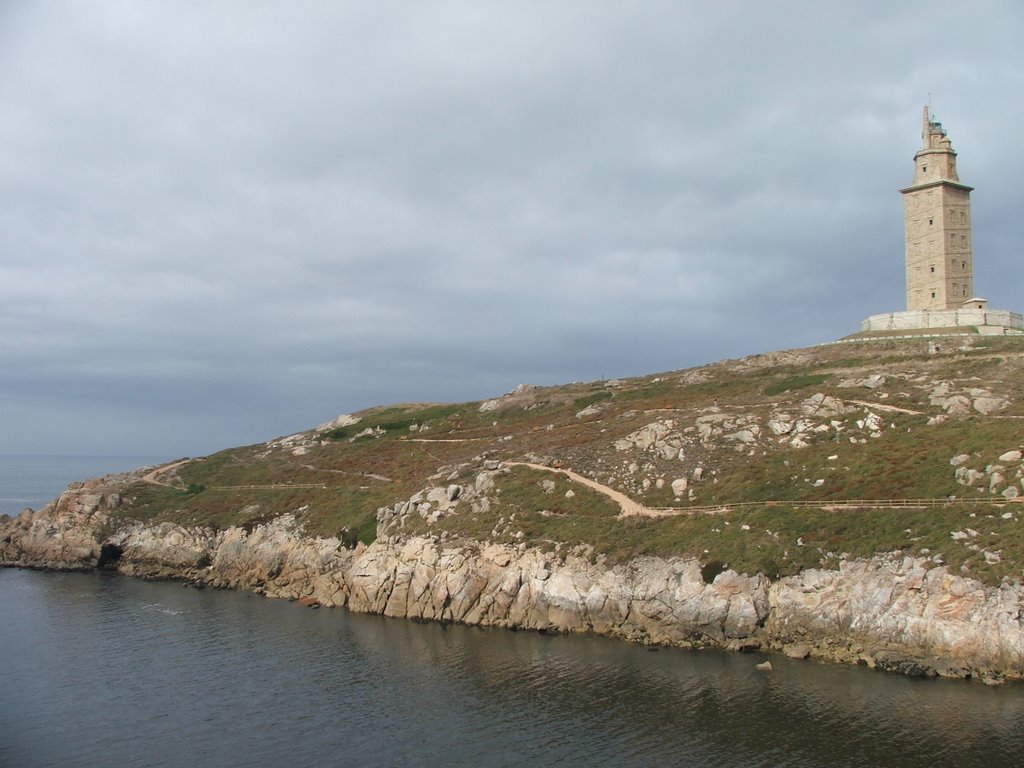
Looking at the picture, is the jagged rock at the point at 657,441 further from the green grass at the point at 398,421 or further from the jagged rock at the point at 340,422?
the jagged rock at the point at 340,422

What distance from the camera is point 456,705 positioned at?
146 feet

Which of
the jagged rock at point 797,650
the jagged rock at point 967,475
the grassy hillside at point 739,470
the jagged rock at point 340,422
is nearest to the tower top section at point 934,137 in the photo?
Answer: the grassy hillside at point 739,470

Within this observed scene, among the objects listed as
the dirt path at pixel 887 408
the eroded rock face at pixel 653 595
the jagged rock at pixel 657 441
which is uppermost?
the dirt path at pixel 887 408

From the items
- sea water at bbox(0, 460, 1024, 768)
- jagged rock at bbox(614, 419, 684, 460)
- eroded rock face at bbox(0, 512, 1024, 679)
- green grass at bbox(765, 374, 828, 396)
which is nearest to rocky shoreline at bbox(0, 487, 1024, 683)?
eroded rock face at bbox(0, 512, 1024, 679)

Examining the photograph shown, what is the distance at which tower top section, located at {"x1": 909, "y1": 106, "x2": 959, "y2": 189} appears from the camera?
308 feet

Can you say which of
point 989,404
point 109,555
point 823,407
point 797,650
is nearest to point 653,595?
point 797,650

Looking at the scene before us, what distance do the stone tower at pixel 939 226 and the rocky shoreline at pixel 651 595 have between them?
58.2 metres

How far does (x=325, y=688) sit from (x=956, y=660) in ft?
130

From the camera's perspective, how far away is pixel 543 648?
55562 mm

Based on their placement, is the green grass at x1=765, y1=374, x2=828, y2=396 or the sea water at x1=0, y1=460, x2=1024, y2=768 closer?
the sea water at x1=0, y1=460, x2=1024, y2=768

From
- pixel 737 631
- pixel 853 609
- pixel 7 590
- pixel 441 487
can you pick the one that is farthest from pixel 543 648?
pixel 7 590

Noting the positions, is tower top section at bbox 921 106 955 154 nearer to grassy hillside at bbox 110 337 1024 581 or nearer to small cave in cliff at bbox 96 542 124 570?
grassy hillside at bbox 110 337 1024 581

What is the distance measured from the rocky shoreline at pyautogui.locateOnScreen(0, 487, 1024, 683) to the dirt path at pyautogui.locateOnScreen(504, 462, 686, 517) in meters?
7.50

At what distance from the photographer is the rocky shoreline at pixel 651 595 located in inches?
1799
